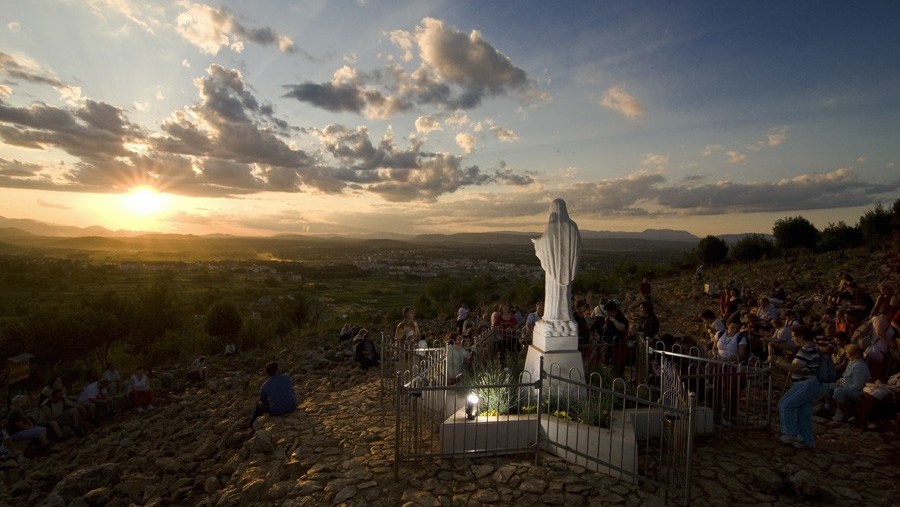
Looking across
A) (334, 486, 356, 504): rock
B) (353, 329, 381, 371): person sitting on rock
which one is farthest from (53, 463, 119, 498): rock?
(353, 329, 381, 371): person sitting on rock

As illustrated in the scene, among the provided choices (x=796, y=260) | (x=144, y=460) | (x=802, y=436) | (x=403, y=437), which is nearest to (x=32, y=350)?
(x=144, y=460)

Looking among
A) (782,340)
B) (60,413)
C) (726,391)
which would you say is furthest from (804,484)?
(60,413)

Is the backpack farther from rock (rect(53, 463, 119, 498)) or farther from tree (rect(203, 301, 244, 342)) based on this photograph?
tree (rect(203, 301, 244, 342))

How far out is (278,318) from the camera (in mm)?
33781

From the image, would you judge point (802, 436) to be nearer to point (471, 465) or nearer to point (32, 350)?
point (471, 465)

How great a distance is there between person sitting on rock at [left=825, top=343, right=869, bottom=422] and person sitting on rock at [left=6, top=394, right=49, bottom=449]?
50.6ft

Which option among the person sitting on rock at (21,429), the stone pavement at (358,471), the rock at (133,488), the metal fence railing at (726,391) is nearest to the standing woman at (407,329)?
the stone pavement at (358,471)

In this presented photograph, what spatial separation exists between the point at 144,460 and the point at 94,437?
3.49 m

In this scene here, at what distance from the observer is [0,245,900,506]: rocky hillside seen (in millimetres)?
5492

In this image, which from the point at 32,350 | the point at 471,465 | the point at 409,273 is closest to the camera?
the point at 471,465

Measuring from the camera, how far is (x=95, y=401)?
11852mm

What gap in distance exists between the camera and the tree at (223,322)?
85.6ft

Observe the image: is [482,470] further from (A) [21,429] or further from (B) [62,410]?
(B) [62,410]

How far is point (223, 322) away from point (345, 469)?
22898mm
